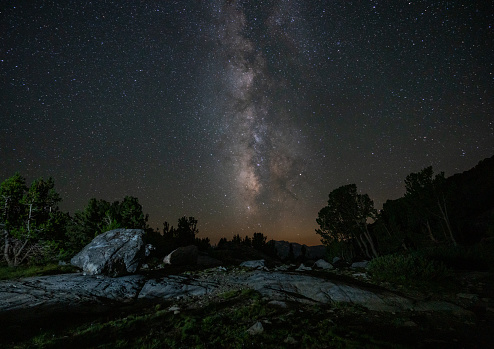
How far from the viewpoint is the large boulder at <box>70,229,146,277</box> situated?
12086 mm

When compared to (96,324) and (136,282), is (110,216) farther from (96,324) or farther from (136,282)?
(96,324)

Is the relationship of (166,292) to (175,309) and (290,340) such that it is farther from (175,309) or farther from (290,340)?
(290,340)

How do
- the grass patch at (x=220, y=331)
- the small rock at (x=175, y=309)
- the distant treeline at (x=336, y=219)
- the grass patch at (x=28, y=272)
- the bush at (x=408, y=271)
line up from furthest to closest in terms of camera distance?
the distant treeline at (x=336, y=219), the grass patch at (x=28, y=272), the bush at (x=408, y=271), the small rock at (x=175, y=309), the grass patch at (x=220, y=331)

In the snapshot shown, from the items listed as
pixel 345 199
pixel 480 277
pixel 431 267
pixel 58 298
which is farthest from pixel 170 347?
pixel 345 199

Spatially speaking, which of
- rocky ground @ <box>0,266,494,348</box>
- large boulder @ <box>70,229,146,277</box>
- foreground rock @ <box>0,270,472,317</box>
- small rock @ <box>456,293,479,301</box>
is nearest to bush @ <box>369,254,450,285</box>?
rocky ground @ <box>0,266,494,348</box>

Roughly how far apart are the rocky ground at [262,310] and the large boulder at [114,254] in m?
1.28

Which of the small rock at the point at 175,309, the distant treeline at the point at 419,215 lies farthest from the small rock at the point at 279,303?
the distant treeline at the point at 419,215

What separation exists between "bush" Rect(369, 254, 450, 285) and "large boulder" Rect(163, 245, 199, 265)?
1589 centimetres

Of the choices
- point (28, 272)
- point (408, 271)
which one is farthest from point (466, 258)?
point (28, 272)

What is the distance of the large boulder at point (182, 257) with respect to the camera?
63.1 feet

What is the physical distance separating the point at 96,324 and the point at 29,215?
18572mm

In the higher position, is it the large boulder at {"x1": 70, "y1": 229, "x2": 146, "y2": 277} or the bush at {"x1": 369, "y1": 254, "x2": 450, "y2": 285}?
the large boulder at {"x1": 70, "y1": 229, "x2": 146, "y2": 277}

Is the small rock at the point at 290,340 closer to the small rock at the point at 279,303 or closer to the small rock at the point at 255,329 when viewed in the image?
the small rock at the point at 255,329

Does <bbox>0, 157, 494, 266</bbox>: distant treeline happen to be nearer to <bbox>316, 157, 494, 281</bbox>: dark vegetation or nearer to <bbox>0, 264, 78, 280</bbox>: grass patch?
<bbox>316, 157, 494, 281</bbox>: dark vegetation
